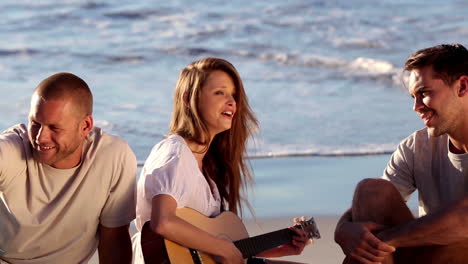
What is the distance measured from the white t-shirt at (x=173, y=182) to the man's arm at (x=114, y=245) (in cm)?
5

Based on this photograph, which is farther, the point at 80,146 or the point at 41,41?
the point at 41,41

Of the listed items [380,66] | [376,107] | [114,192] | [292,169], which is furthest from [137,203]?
[380,66]

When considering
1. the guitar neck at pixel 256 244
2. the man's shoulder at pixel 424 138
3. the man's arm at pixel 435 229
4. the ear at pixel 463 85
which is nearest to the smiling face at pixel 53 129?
the guitar neck at pixel 256 244

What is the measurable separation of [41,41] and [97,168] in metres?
7.52

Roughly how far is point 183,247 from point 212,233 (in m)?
0.20

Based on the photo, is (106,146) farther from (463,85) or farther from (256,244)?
(463,85)

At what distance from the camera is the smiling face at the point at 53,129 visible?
3.52 meters

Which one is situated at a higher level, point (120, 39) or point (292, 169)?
point (120, 39)

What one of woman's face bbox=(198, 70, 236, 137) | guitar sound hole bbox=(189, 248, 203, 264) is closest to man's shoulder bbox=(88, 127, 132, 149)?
woman's face bbox=(198, 70, 236, 137)

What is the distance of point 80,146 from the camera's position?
3676mm

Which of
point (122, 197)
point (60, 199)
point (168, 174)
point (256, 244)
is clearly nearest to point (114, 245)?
point (122, 197)

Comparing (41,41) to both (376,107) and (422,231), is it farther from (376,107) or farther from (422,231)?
(422,231)

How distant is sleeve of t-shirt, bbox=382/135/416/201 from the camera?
387 cm

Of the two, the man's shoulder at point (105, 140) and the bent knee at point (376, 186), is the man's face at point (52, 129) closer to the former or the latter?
the man's shoulder at point (105, 140)
